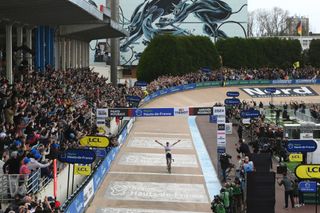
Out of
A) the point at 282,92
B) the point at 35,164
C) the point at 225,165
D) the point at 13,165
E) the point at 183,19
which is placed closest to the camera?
the point at 13,165

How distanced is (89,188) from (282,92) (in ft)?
178

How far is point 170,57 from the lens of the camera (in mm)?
75125

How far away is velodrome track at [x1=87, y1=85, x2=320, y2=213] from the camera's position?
70.2 ft

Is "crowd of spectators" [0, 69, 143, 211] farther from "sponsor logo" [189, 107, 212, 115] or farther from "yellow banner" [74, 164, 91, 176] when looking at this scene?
"sponsor logo" [189, 107, 212, 115]

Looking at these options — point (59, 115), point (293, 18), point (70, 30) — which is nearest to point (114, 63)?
point (70, 30)

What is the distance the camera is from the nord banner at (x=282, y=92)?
69875 millimetres

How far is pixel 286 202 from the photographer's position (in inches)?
814

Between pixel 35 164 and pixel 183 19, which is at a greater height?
pixel 183 19

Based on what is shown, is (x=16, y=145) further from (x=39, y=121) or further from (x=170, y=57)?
(x=170, y=57)

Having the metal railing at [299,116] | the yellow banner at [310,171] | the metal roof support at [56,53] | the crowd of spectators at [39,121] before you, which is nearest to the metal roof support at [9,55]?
the crowd of spectators at [39,121]

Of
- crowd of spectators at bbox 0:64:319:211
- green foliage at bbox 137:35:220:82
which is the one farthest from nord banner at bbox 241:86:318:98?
crowd of spectators at bbox 0:64:319:211

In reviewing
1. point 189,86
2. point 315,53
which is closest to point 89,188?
point 189,86

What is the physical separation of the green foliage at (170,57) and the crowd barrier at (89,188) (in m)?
45.1

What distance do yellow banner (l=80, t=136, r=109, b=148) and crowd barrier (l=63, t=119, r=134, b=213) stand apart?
128cm
